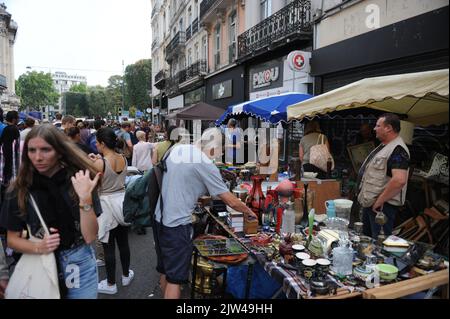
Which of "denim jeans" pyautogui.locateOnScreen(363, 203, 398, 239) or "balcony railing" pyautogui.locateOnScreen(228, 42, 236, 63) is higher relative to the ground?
"balcony railing" pyautogui.locateOnScreen(228, 42, 236, 63)

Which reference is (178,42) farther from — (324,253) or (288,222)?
(324,253)

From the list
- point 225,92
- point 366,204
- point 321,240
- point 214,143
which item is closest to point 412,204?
point 366,204

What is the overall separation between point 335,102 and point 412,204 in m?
1.89

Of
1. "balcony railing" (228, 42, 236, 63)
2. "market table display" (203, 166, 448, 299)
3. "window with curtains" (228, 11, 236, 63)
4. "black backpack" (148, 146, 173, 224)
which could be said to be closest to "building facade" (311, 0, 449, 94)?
"market table display" (203, 166, 448, 299)

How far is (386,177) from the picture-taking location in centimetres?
360

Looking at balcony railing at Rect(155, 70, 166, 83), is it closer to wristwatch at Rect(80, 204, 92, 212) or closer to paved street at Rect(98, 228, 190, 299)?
paved street at Rect(98, 228, 190, 299)

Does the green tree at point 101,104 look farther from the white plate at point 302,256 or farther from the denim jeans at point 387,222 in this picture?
the white plate at point 302,256

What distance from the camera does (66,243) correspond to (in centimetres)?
207

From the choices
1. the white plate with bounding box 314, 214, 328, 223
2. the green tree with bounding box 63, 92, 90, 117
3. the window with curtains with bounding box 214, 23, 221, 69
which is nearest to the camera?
the white plate with bounding box 314, 214, 328, 223

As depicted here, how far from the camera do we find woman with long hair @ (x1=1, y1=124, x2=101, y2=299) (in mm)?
1984

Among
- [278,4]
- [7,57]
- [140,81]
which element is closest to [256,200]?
[278,4]

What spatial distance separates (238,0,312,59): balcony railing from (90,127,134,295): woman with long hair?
27.6ft

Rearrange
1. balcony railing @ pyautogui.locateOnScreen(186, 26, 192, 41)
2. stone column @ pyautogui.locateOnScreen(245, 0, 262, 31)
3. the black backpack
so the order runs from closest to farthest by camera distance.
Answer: the black backpack, stone column @ pyautogui.locateOnScreen(245, 0, 262, 31), balcony railing @ pyautogui.locateOnScreen(186, 26, 192, 41)
